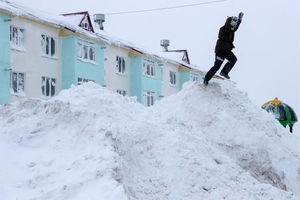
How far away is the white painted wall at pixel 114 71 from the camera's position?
25703 mm

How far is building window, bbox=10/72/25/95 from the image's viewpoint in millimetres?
19078

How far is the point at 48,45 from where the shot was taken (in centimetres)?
2159

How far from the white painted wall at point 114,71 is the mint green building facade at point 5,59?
304 inches

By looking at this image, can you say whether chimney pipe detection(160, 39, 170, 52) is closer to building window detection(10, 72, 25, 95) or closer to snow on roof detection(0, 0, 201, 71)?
snow on roof detection(0, 0, 201, 71)

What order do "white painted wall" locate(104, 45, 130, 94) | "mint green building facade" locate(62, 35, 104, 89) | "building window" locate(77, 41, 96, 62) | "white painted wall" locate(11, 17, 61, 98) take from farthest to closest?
1. "white painted wall" locate(104, 45, 130, 94)
2. "building window" locate(77, 41, 96, 62)
3. "mint green building facade" locate(62, 35, 104, 89)
4. "white painted wall" locate(11, 17, 61, 98)

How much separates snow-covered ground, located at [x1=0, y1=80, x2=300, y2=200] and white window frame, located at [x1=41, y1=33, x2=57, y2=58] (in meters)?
12.9

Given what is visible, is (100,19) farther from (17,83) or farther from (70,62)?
(17,83)

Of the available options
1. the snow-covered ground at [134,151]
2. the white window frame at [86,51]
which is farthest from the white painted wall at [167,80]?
the snow-covered ground at [134,151]

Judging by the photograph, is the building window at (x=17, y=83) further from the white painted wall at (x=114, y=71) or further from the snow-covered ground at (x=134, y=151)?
the snow-covered ground at (x=134, y=151)

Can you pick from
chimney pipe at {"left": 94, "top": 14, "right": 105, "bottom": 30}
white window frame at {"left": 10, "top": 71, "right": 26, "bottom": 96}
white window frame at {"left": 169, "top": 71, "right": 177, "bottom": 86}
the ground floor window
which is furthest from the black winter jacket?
the ground floor window

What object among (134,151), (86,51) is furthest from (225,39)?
(86,51)

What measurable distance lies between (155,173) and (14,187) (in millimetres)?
A: 2065

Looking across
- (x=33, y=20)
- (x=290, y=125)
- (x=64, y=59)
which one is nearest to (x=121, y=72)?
(x=64, y=59)

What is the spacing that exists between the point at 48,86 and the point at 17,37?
3.01 meters
